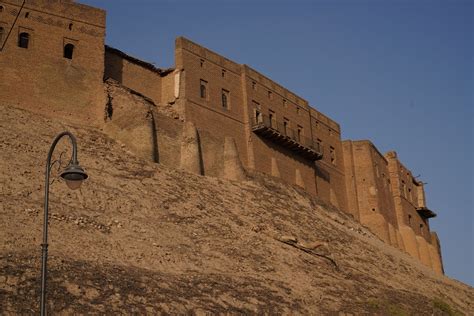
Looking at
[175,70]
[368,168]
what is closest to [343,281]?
[175,70]

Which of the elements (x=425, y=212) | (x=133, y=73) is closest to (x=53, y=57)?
(x=133, y=73)

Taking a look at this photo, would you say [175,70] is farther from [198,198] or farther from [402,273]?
[402,273]

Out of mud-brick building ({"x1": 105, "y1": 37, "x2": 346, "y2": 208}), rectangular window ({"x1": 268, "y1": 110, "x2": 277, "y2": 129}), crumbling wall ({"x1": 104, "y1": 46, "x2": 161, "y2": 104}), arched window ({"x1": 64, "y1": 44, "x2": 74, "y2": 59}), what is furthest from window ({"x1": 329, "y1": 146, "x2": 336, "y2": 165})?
arched window ({"x1": 64, "y1": 44, "x2": 74, "y2": 59})

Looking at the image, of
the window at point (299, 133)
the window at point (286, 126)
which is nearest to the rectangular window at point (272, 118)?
the window at point (286, 126)

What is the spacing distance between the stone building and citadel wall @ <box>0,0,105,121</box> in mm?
35

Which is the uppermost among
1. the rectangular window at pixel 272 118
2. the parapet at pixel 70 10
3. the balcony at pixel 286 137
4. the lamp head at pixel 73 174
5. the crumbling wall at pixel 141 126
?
the parapet at pixel 70 10

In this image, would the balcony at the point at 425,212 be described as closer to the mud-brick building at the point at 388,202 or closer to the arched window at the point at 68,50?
the mud-brick building at the point at 388,202

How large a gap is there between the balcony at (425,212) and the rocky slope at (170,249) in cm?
1695

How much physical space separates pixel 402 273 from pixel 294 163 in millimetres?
9423

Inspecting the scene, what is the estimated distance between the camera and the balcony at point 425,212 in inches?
1828

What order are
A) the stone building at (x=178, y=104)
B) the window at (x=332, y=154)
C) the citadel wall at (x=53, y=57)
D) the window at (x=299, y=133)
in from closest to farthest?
the citadel wall at (x=53, y=57)
the stone building at (x=178, y=104)
the window at (x=299, y=133)
the window at (x=332, y=154)

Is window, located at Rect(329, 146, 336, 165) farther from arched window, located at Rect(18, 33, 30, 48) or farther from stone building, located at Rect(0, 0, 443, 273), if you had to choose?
arched window, located at Rect(18, 33, 30, 48)

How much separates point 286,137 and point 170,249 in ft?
51.4

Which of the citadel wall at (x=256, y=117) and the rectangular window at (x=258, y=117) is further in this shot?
the rectangular window at (x=258, y=117)
